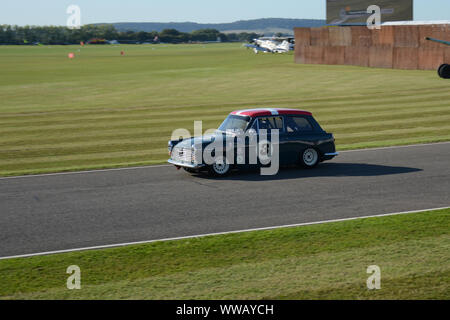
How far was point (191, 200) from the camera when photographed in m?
13.4

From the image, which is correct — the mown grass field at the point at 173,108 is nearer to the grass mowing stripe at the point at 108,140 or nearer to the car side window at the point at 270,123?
the grass mowing stripe at the point at 108,140

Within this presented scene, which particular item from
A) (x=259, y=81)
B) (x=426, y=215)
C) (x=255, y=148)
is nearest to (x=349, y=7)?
(x=259, y=81)

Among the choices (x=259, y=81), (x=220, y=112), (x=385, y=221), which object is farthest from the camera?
(x=259, y=81)

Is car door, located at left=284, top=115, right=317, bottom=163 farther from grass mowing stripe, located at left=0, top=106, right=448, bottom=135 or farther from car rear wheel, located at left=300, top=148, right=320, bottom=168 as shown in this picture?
grass mowing stripe, located at left=0, top=106, right=448, bottom=135

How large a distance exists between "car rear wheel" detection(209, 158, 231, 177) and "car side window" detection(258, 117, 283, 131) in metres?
1.30

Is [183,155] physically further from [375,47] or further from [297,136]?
[375,47]

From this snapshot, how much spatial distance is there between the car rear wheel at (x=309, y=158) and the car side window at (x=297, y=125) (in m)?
0.55

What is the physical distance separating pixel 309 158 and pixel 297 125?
35.7 inches

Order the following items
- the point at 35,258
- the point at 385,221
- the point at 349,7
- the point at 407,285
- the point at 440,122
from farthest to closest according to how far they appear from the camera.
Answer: the point at 349,7, the point at 440,122, the point at 385,221, the point at 35,258, the point at 407,285

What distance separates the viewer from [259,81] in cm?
4866

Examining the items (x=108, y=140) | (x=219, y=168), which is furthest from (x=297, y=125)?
(x=108, y=140)

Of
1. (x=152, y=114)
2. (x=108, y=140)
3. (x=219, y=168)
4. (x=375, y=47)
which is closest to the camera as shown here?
(x=219, y=168)
